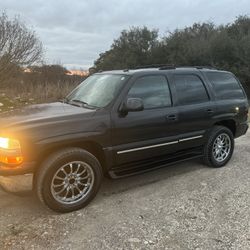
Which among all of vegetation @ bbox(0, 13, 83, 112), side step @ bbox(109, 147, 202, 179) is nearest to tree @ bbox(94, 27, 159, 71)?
vegetation @ bbox(0, 13, 83, 112)

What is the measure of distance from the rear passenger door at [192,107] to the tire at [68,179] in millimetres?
1670

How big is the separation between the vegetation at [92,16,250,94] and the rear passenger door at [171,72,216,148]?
19.2 metres

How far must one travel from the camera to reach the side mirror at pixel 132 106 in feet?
15.9

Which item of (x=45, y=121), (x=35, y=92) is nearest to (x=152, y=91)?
(x=45, y=121)

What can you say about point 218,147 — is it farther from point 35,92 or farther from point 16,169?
point 35,92

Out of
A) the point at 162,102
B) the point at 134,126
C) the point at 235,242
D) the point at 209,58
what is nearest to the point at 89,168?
the point at 134,126

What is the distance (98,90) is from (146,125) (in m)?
0.90

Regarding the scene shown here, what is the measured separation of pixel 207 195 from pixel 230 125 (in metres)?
1.97

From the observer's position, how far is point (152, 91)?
539 cm

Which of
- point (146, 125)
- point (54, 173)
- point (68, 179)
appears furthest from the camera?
point (146, 125)

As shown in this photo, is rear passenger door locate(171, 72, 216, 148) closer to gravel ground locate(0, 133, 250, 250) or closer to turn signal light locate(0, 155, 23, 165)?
gravel ground locate(0, 133, 250, 250)

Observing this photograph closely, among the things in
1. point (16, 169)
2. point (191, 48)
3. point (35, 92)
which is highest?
point (191, 48)

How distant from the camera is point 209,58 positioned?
26.8 m

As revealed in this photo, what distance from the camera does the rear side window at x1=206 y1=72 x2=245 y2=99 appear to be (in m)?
6.34
